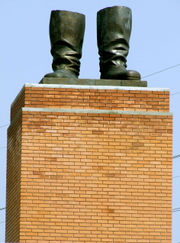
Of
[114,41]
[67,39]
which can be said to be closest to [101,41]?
[114,41]

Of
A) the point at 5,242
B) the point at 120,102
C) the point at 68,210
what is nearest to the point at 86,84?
the point at 120,102

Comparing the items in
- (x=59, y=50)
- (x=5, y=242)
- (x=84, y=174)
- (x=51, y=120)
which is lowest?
(x=5, y=242)

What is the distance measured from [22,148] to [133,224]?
1.83 m

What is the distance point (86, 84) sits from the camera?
505 inches

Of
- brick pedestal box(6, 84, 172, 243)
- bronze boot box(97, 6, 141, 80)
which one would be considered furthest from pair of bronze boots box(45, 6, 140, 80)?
brick pedestal box(6, 84, 172, 243)

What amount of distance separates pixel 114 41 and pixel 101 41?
0.24 metres

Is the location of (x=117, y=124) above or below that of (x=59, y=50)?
below

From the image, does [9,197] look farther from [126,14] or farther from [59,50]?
[126,14]

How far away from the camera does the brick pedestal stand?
40.1ft

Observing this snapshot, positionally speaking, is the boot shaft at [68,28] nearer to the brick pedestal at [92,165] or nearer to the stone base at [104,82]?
the stone base at [104,82]

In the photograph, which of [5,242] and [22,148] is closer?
[22,148]

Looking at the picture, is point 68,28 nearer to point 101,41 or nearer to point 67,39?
point 67,39

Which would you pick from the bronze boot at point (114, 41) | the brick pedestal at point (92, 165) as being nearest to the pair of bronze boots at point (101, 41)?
the bronze boot at point (114, 41)

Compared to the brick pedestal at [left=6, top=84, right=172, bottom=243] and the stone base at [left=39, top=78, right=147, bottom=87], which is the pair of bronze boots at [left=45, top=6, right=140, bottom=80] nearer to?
the stone base at [left=39, top=78, right=147, bottom=87]
